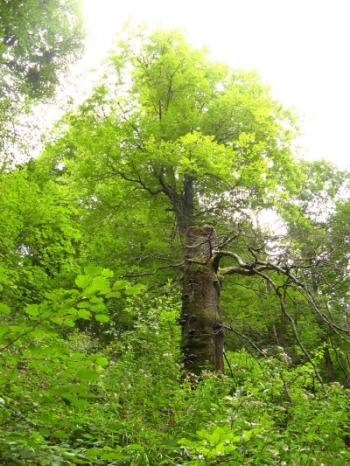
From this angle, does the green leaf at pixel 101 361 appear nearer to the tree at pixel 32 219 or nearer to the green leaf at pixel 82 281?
Answer: the green leaf at pixel 82 281

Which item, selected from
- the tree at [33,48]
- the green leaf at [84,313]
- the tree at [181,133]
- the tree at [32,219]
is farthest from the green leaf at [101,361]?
the tree at [33,48]

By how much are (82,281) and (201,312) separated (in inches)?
161

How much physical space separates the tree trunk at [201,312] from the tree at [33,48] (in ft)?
20.0

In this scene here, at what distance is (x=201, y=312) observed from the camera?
5504mm

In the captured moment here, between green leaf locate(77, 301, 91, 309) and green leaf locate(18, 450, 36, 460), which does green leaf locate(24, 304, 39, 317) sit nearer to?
green leaf locate(77, 301, 91, 309)

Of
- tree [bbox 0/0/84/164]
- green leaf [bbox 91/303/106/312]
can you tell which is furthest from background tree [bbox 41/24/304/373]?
green leaf [bbox 91/303/106/312]

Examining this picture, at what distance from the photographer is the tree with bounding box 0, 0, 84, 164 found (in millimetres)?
10148

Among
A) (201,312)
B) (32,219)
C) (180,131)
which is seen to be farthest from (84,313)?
(180,131)

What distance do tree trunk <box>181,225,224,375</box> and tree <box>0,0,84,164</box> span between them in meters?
6.10

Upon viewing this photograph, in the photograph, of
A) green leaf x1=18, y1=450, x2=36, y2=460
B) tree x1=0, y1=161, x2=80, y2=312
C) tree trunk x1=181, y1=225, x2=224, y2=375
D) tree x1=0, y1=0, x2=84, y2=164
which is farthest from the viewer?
tree x1=0, y1=0, x2=84, y2=164

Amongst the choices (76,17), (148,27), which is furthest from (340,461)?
(76,17)

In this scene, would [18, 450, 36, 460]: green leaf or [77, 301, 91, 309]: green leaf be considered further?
[77, 301, 91, 309]: green leaf

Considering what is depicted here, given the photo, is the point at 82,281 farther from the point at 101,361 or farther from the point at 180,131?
the point at 180,131

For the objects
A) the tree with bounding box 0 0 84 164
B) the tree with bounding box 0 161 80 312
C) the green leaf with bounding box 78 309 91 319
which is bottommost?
the green leaf with bounding box 78 309 91 319
